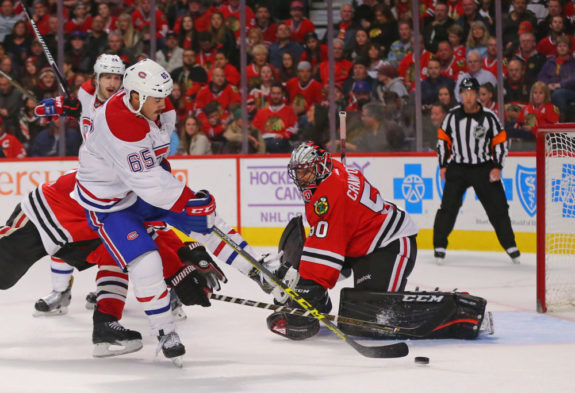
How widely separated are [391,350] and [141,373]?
0.94 meters

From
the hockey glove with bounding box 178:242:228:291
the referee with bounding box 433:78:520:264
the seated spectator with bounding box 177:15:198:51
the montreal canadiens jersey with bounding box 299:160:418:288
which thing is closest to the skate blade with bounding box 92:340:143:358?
the hockey glove with bounding box 178:242:228:291

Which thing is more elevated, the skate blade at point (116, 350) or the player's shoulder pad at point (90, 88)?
the player's shoulder pad at point (90, 88)

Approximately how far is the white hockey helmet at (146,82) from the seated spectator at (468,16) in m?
4.30

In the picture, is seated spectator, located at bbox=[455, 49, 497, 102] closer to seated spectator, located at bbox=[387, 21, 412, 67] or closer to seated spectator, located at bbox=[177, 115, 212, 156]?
seated spectator, located at bbox=[387, 21, 412, 67]

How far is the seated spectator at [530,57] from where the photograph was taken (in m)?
6.90

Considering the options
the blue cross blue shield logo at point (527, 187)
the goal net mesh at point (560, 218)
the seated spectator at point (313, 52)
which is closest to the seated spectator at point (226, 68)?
the seated spectator at point (313, 52)

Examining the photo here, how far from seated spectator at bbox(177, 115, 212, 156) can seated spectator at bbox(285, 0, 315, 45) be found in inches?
44.3

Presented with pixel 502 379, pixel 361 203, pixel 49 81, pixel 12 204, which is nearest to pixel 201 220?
pixel 361 203

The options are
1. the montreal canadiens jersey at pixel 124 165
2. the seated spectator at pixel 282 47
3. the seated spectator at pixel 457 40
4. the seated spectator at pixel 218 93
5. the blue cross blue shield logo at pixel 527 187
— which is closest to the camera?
the montreal canadiens jersey at pixel 124 165

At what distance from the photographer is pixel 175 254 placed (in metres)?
3.88

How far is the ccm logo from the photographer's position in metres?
3.76

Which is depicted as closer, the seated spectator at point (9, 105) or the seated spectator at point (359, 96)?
the seated spectator at point (359, 96)

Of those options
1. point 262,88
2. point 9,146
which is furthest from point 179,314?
point 9,146

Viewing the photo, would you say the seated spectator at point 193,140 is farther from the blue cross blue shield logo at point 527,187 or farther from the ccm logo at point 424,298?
the ccm logo at point 424,298
